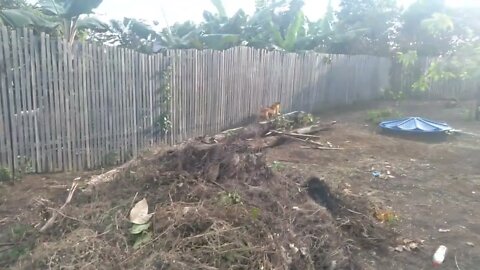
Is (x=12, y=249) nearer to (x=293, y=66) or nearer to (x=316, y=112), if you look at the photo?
(x=293, y=66)

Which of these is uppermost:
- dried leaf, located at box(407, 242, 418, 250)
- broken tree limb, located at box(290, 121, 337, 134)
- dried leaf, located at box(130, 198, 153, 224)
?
dried leaf, located at box(130, 198, 153, 224)

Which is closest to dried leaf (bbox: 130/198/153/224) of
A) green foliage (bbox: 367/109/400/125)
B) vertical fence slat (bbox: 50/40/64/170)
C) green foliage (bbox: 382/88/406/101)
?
vertical fence slat (bbox: 50/40/64/170)

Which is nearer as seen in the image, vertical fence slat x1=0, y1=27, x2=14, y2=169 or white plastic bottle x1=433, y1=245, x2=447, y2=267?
white plastic bottle x1=433, y1=245, x2=447, y2=267

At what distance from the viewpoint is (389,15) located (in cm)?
1864

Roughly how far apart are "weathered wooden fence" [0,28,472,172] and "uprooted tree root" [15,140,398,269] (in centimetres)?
206

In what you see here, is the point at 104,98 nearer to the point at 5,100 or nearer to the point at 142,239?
the point at 5,100

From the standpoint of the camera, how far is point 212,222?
2.94m

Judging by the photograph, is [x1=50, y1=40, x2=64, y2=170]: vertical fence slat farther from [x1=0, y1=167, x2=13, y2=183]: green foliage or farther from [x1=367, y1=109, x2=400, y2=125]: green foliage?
[x1=367, y1=109, x2=400, y2=125]: green foliage

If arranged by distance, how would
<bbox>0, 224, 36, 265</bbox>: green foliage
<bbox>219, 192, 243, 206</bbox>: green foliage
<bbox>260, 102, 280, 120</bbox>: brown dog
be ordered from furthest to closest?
<bbox>260, 102, 280, 120</bbox>: brown dog < <bbox>219, 192, 243, 206</bbox>: green foliage < <bbox>0, 224, 36, 265</bbox>: green foliage

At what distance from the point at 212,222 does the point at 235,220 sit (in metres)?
0.18

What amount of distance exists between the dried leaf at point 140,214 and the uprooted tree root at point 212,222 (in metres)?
0.06

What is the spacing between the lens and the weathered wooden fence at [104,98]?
199 inches

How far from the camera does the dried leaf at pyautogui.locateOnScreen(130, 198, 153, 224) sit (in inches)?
120

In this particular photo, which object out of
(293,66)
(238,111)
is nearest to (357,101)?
(293,66)
